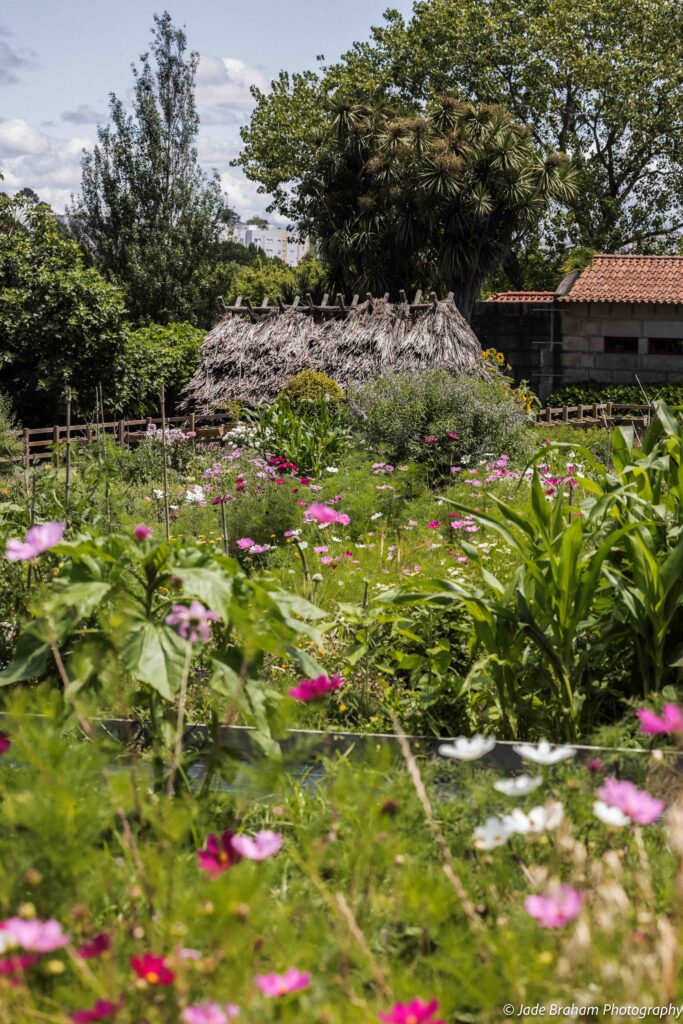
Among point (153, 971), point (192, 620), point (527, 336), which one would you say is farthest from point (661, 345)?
point (153, 971)

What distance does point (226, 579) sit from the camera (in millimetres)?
2525

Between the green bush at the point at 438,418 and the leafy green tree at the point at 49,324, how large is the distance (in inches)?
343

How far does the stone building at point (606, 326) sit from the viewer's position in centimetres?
2077

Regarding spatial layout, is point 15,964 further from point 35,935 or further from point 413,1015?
point 413,1015

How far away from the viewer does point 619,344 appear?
21.4 meters

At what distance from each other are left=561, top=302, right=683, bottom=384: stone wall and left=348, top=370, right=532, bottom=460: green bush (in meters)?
11.9

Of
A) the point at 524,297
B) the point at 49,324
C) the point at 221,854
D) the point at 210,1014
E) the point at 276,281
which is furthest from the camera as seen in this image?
the point at 276,281

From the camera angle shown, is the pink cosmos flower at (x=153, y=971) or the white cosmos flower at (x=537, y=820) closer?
the pink cosmos flower at (x=153, y=971)

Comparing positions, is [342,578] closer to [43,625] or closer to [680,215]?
[43,625]

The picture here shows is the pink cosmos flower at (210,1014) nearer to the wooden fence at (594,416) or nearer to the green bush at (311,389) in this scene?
the green bush at (311,389)

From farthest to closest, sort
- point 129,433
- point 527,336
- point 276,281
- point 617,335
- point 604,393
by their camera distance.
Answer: point 276,281
point 527,336
point 617,335
point 604,393
point 129,433

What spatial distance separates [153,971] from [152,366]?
58.3 feet

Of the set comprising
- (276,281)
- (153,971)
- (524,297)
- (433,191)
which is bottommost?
(153,971)

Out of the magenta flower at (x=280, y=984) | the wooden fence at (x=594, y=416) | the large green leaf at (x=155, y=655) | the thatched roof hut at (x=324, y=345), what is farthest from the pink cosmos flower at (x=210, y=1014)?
the thatched roof hut at (x=324, y=345)
